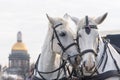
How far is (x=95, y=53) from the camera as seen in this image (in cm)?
750

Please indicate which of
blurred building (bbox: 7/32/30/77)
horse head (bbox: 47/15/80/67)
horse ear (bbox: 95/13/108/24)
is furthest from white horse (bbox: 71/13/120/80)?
blurred building (bbox: 7/32/30/77)

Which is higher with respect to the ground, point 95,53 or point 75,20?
point 75,20

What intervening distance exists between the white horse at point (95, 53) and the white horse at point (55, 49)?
428 millimetres

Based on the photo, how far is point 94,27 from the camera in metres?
7.64

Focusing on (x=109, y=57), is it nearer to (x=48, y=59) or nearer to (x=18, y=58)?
(x=48, y=59)

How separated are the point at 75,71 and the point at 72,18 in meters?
0.78

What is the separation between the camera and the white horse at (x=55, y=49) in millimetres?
8312

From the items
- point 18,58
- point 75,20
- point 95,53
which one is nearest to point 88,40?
point 95,53

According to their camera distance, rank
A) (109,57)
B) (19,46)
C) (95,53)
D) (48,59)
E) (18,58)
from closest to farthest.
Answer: (95,53)
(109,57)
(48,59)
(18,58)
(19,46)

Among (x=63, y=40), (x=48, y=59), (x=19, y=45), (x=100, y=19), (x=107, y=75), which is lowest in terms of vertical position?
(x=107, y=75)

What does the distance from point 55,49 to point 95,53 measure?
1.09 m

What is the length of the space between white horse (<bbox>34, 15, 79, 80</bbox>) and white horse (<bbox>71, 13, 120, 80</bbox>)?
428 mm

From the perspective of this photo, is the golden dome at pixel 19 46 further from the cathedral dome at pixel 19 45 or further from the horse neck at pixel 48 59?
the horse neck at pixel 48 59

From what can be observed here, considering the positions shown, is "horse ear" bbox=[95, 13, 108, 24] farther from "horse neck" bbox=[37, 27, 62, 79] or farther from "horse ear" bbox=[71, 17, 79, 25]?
"horse neck" bbox=[37, 27, 62, 79]
